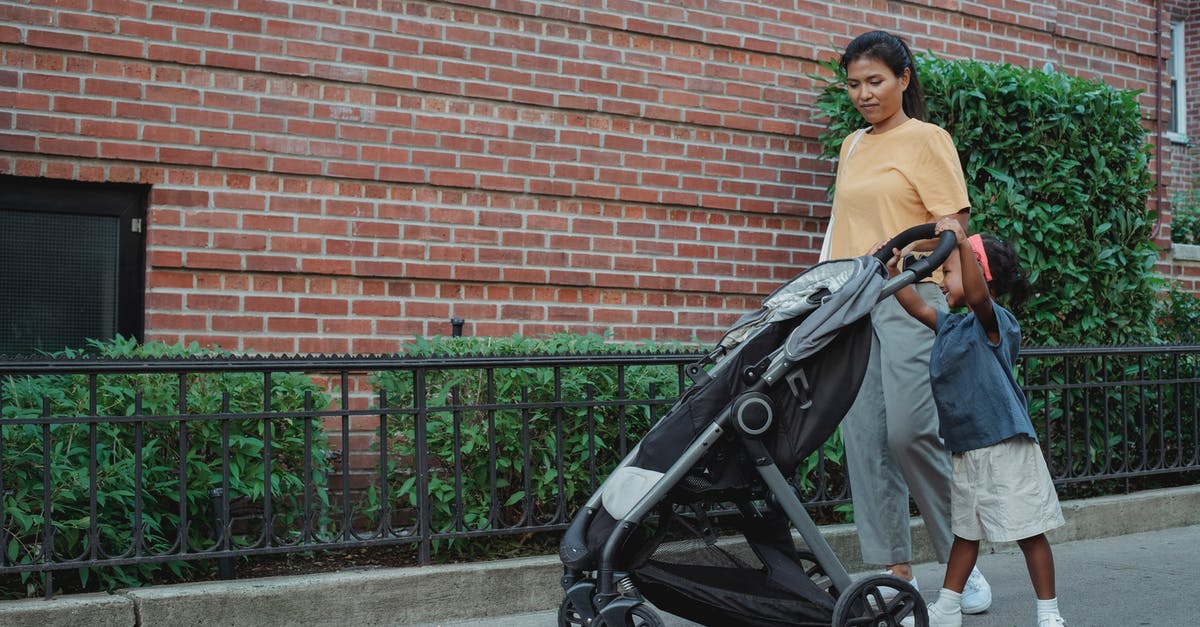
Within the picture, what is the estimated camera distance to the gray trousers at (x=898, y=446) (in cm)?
401

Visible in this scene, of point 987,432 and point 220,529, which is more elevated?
point 987,432

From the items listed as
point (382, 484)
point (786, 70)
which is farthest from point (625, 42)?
point (382, 484)

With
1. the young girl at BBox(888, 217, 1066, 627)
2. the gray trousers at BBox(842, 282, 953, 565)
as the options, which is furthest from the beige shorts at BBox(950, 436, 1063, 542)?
the gray trousers at BBox(842, 282, 953, 565)

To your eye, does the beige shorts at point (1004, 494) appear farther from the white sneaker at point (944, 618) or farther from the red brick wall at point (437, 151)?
the red brick wall at point (437, 151)

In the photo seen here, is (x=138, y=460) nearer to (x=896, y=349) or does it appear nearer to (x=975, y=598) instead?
(x=896, y=349)

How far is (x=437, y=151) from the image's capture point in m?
5.93

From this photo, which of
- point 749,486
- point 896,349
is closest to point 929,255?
point 896,349

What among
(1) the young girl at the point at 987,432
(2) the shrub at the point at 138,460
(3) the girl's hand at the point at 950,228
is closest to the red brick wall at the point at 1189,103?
(1) the young girl at the point at 987,432

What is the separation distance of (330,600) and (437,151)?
2.62m

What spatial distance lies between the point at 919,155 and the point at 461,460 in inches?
81.5

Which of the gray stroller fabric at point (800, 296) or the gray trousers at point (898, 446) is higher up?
the gray stroller fabric at point (800, 296)

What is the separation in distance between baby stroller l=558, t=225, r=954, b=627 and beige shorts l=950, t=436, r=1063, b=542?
55cm

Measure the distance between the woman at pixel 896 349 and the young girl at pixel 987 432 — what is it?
15 cm

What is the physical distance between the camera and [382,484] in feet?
14.4
